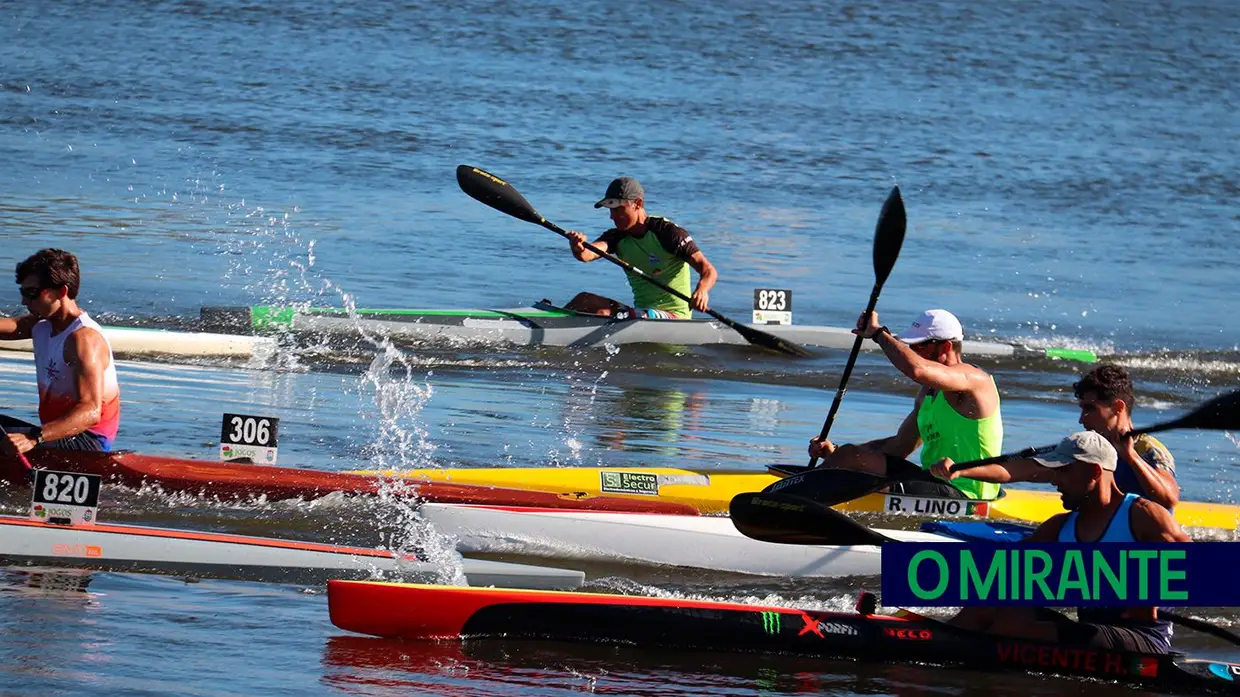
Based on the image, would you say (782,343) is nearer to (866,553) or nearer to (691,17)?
(866,553)

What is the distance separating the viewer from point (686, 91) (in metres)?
34.1

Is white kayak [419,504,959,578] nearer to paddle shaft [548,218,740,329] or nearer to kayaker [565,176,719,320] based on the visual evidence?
paddle shaft [548,218,740,329]

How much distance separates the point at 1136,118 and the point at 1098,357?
786 inches

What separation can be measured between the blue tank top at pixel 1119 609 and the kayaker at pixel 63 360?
449 centimetres

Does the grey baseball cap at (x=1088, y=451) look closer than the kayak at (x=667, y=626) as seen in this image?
Yes

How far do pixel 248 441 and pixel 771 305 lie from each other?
6.95m

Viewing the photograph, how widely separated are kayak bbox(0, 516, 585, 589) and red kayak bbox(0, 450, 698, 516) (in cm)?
98

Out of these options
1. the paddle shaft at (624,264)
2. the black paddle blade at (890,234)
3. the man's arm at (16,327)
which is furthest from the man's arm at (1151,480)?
the paddle shaft at (624,264)

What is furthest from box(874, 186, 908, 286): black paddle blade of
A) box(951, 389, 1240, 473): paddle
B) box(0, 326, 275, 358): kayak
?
box(0, 326, 275, 358): kayak

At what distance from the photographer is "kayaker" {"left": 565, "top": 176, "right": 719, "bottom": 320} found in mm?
13148

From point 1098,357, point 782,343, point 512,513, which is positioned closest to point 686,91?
point 1098,357

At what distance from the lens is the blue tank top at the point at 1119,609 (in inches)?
252

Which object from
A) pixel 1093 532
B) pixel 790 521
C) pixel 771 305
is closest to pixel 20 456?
pixel 790 521

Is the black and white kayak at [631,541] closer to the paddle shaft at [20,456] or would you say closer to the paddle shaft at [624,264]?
the paddle shaft at [20,456]
